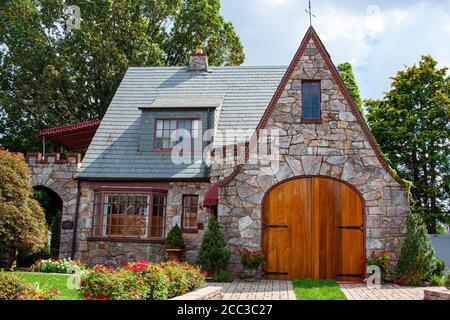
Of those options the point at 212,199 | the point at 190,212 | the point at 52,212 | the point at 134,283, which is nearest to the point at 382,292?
the point at 212,199

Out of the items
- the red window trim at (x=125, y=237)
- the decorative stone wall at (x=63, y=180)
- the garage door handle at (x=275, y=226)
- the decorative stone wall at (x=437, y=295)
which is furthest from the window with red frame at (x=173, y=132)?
the decorative stone wall at (x=437, y=295)

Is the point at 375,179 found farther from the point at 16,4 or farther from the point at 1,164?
the point at 16,4

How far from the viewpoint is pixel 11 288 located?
7504mm

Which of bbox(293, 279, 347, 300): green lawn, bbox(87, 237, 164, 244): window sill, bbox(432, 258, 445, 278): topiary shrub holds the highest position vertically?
bbox(87, 237, 164, 244): window sill

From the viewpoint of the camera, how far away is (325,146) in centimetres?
1362

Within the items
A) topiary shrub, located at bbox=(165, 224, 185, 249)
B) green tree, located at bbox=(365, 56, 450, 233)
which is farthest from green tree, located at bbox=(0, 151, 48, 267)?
green tree, located at bbox=(365, 56, 450, 233)

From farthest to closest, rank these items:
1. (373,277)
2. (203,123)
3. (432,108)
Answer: (432,108) < (203,123) < (373,277)

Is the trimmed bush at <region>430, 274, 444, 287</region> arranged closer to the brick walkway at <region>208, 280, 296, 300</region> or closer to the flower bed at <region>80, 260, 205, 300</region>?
the brick walkway at <region>208, 280, 296, 300</region>

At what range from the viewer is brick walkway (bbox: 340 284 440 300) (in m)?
10.2

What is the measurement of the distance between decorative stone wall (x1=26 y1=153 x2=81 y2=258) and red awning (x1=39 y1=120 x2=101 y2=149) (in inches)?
67.5

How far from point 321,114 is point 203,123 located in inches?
220

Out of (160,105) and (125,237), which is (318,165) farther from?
(160,105)

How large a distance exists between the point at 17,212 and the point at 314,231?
8.16 meters
